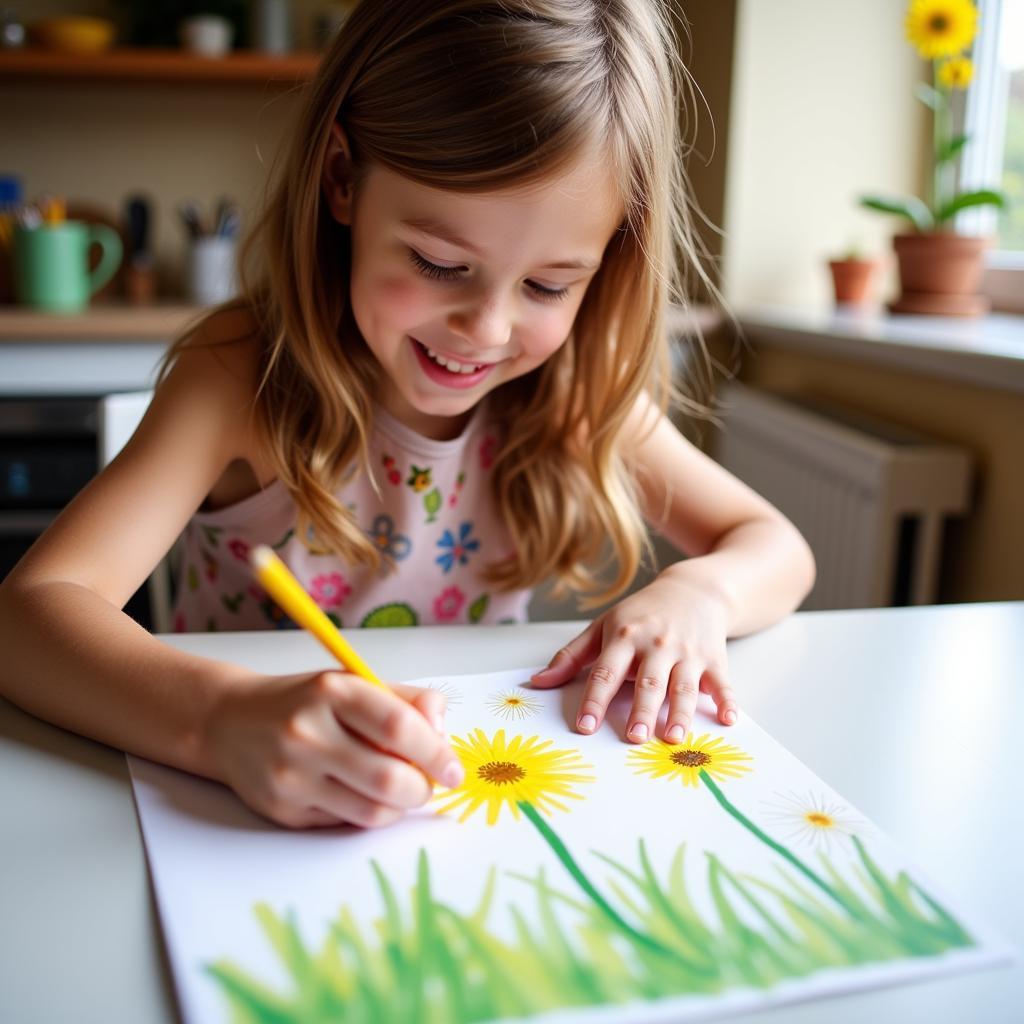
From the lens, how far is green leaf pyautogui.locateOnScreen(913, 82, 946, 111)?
5.55 feet

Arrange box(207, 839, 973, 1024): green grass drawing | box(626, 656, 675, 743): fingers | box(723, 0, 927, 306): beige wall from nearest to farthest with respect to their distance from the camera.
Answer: box(207, 839, 973, 1024): green grass drawing → box(626, 656, 675, 743): fingers → box(723, 0, 927, 306): beige wall

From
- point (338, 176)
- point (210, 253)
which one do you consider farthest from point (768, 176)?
point (338, 176)

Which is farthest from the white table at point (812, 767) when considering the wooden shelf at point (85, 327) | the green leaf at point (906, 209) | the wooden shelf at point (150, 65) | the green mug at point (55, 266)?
the wooden shelf at point (150, 65)

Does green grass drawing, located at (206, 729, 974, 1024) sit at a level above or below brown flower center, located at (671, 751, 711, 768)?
above

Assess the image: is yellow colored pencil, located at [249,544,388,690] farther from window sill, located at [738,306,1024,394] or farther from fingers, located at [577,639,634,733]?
window sill, located at [738,306,1024,394]

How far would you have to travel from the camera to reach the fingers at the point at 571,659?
2.08 ft

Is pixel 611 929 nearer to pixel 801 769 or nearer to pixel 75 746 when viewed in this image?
pixel 801 769

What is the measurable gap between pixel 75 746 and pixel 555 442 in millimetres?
528

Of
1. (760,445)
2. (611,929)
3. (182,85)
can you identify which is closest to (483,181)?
(611,929)

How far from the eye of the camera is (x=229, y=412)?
2.77ft

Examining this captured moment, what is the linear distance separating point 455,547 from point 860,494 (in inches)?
24.9

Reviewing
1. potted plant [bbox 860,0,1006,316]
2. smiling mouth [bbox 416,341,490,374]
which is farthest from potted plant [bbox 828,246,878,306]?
smiling mouth [bbox 416,341,490,374]

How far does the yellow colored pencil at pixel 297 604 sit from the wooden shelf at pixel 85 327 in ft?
4.69

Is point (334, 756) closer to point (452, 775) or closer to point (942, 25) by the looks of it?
point (452, 775)
